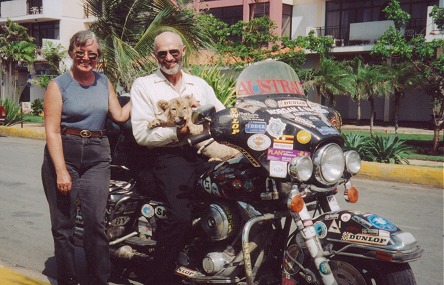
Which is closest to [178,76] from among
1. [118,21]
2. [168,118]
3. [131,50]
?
[168,118]

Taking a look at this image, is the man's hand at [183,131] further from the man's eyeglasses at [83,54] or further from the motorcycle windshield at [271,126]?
the man's eyeglasses at [83,54]

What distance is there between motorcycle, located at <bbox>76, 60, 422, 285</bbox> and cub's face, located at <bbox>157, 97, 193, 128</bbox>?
24 cm

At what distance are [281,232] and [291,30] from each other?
28.4 meters

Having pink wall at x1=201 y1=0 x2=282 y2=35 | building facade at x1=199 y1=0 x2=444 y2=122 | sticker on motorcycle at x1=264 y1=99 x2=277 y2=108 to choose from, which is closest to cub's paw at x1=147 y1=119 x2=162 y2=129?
sticker on motorcycle at x1=264 y1=99 x2=277 y2=108

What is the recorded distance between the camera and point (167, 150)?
3729 millimetres

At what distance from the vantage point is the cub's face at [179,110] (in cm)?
344

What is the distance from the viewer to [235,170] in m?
3.33

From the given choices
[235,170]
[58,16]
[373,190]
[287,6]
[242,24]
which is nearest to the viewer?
[235,170]

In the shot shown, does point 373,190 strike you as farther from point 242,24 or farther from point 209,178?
point 242,24

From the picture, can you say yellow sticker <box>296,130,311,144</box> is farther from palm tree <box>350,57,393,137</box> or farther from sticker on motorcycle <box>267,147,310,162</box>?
palm tree <box>350,57,393,137</box>

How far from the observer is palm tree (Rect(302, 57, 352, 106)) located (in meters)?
22.1

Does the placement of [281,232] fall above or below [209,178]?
below

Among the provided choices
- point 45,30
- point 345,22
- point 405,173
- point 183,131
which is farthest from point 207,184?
point 45,30

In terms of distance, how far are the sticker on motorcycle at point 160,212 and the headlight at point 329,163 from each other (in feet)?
4.45
